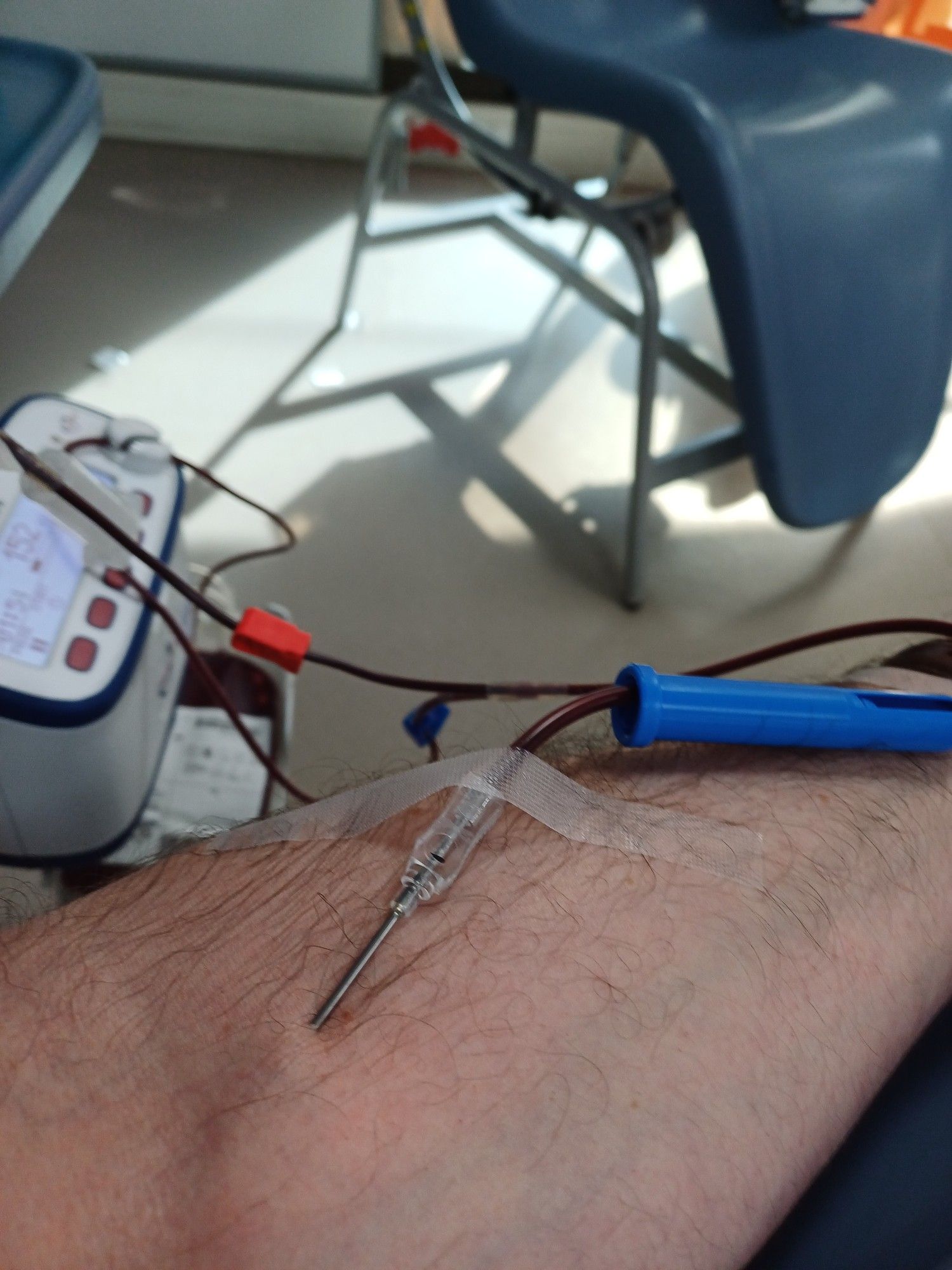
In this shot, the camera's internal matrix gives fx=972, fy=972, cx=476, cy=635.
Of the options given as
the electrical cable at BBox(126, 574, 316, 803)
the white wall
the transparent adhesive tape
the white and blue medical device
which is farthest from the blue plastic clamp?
the white wall

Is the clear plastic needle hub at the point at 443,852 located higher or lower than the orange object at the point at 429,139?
lower

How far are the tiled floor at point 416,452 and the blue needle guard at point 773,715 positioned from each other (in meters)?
0.64

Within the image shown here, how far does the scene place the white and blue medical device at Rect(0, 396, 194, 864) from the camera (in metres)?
0.69

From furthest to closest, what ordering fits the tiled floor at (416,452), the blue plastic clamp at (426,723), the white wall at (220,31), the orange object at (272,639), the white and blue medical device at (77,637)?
the white wall at (220,31), the tiled floor at (416,452), the blue plastic clamp at (426,723), the orange object at (272,639), the white and blue medical device at (77,637)

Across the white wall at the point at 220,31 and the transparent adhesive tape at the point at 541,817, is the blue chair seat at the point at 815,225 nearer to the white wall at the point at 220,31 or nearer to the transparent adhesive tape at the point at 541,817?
the transparent adhesive tape at the point at 541,817

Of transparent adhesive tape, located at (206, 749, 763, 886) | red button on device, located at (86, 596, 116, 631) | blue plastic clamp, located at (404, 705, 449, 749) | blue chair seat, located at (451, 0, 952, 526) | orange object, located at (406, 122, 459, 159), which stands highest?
orange object, located at (406, 122, 459, 159)

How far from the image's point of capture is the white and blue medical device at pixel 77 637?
688 mm

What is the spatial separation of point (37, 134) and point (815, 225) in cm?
92

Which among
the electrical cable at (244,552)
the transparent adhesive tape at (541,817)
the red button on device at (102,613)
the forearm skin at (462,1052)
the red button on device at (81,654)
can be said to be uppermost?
the electrical cable at (244,552)

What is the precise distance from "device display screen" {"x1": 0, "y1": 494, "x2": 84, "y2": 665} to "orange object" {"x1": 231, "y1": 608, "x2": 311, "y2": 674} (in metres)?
0.13

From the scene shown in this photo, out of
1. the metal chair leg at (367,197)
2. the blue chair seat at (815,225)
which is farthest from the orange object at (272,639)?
the metal chair leg at (367,197)

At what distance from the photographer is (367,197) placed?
1710mm

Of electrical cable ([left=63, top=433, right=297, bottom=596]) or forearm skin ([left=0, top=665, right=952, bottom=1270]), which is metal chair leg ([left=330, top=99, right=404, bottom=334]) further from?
forearm skin ([left=0, top=665, right=952, bottom=1270])

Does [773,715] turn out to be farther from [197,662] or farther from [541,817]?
[197,662]
